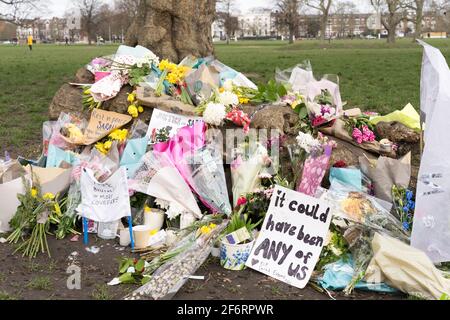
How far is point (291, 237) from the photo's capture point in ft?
13.2

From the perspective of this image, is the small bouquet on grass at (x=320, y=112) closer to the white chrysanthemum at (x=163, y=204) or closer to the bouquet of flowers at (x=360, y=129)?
the bouquet of flowers at (x=360, y=129)

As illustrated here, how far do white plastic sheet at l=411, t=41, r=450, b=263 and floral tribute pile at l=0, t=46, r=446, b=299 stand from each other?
0.76ft

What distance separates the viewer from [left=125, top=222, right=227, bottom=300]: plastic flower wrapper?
348 centimetres

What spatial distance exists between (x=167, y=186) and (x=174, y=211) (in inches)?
8.2

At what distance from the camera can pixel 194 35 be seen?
24.8 feet

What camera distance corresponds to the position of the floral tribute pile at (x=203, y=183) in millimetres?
3965

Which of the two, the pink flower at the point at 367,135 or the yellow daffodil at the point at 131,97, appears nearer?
the pink flower at the point at 367,135

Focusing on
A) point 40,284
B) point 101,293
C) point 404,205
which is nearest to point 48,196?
point 40,284

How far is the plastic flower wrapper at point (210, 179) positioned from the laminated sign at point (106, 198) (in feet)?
1.80

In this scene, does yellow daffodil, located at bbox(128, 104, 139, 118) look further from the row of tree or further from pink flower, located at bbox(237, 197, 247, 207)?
the row of tree

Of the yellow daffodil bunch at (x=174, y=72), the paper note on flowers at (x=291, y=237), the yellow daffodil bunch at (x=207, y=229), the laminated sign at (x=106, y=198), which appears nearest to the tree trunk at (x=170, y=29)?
the yellow daffodil bunch at (x=174, y=72)

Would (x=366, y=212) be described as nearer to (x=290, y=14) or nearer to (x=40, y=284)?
(x=40, y=284)

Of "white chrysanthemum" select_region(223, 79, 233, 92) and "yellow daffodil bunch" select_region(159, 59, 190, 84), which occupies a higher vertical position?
"yellow daffodil bunch" select_region(159, 59, 190, 84)

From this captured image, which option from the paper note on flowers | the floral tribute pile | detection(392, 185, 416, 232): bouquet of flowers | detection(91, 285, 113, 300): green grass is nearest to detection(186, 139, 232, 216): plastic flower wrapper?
the floral tribute pile
